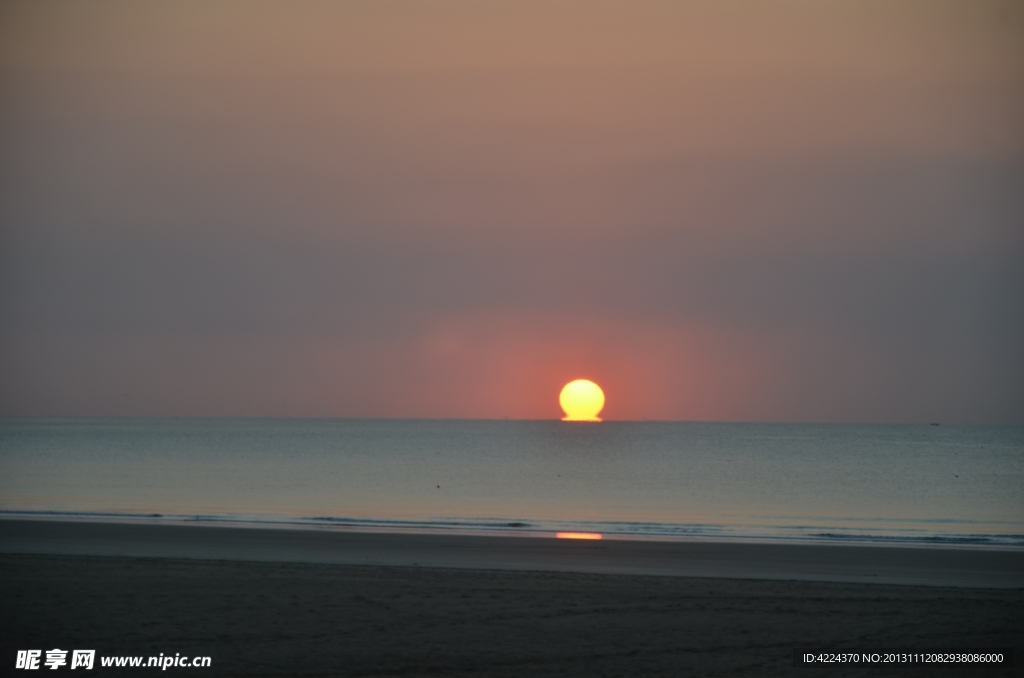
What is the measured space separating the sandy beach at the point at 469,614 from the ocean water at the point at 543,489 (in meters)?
7.67

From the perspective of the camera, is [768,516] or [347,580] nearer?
[347,580]

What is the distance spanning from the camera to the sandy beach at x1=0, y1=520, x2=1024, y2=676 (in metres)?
8.28

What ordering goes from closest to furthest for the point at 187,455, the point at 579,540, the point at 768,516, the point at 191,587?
the point at 191,587
the point at 579,540
the point at 768,516
the point at 187,455

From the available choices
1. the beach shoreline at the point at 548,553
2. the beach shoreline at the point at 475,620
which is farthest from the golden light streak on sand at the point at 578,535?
the beach shoreline at the point at 475,620

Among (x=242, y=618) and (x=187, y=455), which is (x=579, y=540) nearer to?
(x=242, y=618)

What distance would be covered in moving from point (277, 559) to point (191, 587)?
10.8 feet

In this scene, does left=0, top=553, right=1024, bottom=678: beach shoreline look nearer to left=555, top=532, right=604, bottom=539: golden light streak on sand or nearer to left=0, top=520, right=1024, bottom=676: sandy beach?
left=0, top=520, right=1024, bottom=676: sandy beach

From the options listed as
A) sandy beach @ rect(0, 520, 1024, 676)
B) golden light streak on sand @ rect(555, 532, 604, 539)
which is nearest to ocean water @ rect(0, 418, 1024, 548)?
golden light streak on sand @ rect(555, 532, 604, 539)

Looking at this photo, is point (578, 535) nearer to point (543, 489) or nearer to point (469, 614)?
point (469, 614)

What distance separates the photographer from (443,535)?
1927cm

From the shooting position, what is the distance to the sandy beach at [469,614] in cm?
828

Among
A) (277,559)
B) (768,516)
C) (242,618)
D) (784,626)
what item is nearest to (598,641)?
(784,626)

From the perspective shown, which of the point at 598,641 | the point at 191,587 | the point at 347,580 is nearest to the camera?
the point at 598,641

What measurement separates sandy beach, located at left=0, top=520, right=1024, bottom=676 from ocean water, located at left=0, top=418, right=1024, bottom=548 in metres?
7.67
